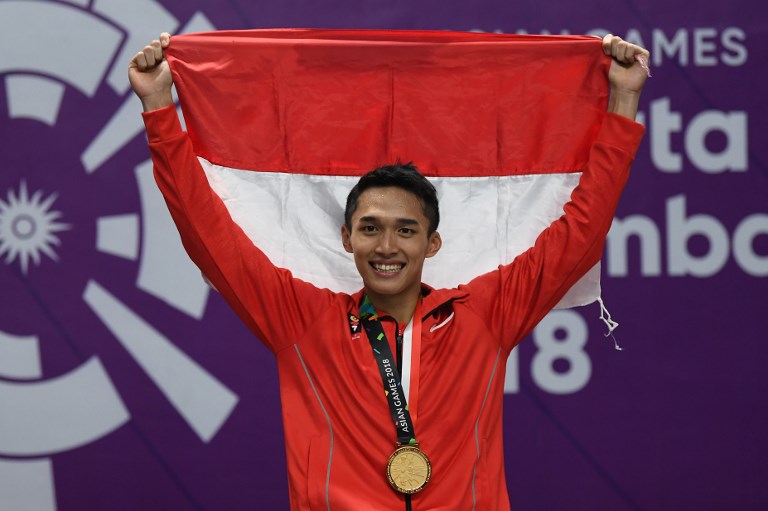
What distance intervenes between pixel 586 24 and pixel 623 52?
1.32 m

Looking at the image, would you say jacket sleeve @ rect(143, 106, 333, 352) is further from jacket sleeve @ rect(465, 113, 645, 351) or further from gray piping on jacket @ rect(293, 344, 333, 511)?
jacket sleeve @ rect(465, 113, 645, 351)

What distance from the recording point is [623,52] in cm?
230

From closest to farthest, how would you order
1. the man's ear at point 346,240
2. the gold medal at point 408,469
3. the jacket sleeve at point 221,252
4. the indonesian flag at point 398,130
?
1. the gold medal at point 408,469
2. the jacket sleeve at point 221,252
3. the man's ear at point 346,240
4. the indonesian flag at point 398,130

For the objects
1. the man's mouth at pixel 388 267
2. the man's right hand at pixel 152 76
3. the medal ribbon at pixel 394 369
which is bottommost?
the medal ribbon at pixel 394 369

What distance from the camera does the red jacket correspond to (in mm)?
2109

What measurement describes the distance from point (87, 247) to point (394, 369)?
178 cm

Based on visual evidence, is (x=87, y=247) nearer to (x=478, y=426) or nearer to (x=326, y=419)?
(x=326, y=419)

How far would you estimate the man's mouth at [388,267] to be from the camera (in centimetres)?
219

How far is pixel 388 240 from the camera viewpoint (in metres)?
2.17

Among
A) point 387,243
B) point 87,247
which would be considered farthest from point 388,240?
point 87,247

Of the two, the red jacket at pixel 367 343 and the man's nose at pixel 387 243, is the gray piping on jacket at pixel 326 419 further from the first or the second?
the man's nose at pixel 387 243

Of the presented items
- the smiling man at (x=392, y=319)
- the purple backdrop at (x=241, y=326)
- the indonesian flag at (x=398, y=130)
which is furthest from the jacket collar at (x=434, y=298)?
A: the purple backdrop at (x=241, y=326)

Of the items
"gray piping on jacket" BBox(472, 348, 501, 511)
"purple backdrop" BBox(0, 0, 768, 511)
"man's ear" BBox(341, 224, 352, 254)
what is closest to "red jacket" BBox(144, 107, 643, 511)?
"gray piping on jacket" BBox(472, 348, 501, 511)

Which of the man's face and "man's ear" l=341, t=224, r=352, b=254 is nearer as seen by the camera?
the man's face
